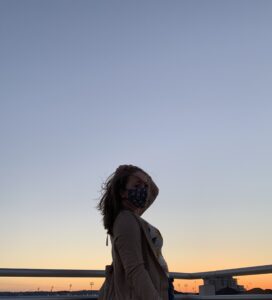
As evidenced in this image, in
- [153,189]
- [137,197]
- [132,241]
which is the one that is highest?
[153,189]

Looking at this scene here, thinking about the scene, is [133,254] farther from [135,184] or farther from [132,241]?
[135,184]

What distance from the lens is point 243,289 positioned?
3.99m

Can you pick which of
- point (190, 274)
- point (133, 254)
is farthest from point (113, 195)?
point (190, 274)

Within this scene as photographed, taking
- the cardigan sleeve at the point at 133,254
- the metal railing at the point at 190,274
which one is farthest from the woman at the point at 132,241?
the metal railing at the point at 190,274

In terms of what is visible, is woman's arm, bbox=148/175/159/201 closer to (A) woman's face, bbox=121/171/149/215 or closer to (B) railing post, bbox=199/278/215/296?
(A) woman's face, bbox=121/171/149/215

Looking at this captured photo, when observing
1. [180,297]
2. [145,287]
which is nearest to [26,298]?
[145,287]

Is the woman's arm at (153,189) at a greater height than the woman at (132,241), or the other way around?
the woman's arm at (153,189)

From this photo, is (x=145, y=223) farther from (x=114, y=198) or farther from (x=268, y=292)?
(x=268, y=292)

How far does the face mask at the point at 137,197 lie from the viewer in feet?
9.17

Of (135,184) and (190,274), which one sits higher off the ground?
(135,184)

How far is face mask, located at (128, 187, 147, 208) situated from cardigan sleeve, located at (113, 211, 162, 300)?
16cm

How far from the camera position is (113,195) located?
2824 millimetres

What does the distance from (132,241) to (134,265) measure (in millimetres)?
133

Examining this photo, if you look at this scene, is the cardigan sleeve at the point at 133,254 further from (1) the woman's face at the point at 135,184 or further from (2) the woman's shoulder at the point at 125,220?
(1) the woman's face at the point at 135,184
